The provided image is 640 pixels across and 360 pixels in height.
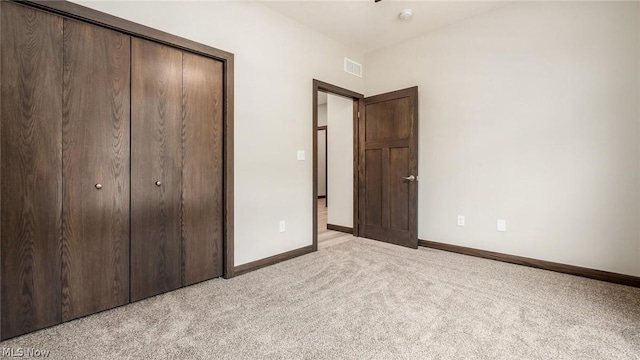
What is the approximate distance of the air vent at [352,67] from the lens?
3.90 m

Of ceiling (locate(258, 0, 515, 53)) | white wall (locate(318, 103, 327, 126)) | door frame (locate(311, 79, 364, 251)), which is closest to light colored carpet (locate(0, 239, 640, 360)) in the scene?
door frame (locate(311, 79, 364, 251))

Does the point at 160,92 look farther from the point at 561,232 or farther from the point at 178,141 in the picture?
the point at 561,232

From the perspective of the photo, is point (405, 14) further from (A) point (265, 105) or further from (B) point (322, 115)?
(B) point (322, 115)

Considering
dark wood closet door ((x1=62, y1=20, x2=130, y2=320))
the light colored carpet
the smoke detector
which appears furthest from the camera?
the smoke detector

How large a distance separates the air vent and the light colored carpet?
263cm

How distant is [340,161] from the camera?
4.60m

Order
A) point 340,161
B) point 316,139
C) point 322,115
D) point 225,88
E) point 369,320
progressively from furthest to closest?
point 322,115, point 340,161, point 316,139, point 225,88, point 369,320

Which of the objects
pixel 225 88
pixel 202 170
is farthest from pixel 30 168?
pixel 225 88

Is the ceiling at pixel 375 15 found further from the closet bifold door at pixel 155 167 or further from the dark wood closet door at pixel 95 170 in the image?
the dark wood closet door at pixel 95 170

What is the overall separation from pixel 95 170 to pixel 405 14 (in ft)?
10.3

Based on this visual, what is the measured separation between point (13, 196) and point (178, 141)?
1.00 metres

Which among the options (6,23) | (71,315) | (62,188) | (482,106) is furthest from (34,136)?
(482,106)

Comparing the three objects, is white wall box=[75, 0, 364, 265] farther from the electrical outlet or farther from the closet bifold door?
the electrical outlet

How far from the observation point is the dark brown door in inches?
140
